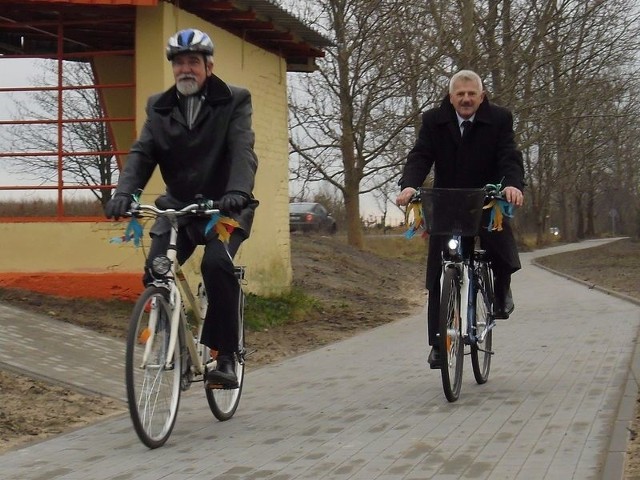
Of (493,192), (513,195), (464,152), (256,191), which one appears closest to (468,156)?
(464,152)

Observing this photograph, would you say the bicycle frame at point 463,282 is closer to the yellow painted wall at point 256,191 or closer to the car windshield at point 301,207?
the yellow painted wall at point 256,191

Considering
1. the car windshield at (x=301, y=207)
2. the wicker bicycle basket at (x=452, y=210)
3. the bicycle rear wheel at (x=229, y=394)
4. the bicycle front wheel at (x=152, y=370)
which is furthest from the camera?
the car windshield at (x=301, y=207)

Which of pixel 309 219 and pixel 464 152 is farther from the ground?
pixel 309 219

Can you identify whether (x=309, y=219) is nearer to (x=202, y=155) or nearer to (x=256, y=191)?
(x=256, y=191)

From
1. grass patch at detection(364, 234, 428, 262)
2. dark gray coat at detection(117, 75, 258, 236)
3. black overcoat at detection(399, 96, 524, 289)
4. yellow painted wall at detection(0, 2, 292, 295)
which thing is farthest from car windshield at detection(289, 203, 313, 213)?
dark gray coat at detection(117, 75, 258, 236)

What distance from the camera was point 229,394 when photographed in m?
6.97

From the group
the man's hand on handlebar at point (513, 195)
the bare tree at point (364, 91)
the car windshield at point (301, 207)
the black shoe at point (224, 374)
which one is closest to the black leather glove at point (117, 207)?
the black shoe at point (224, 374)

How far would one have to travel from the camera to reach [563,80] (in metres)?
35.6

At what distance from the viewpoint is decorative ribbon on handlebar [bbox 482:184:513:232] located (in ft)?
24.3

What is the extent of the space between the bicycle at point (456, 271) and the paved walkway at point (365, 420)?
32 centimetres

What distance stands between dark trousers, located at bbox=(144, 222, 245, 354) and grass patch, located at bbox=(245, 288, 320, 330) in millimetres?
5763

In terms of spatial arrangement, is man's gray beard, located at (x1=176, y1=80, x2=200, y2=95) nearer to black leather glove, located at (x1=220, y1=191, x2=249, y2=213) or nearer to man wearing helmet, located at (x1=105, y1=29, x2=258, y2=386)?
man wearing helmet, located at (x1=105, y1=29, x2=258, y2=386)

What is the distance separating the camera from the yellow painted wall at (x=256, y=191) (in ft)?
38.1

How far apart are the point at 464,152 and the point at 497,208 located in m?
0.48
